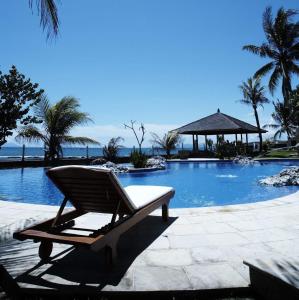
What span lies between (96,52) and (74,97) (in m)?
5.99

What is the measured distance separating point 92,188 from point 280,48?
75.6ft

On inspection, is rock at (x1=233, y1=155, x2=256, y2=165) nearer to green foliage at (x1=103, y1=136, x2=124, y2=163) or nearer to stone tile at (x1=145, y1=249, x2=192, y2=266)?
green foliage at (x1=103, y1=136, x2=124, y2=163)

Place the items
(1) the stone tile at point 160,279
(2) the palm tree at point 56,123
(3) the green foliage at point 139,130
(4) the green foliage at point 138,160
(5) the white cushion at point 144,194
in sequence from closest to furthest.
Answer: (1) the stone tile at point 160,279
(5) the white cushion at point 144,194
(4) the green foliage at point 138,160
(2) the palm tree at point 56,123
(3) the green foliage at point 139,130

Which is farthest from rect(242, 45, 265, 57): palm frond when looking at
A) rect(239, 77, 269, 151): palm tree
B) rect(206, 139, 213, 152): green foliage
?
rect(206, 139, 213, 152): green foliage

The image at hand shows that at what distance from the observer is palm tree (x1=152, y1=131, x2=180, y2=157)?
24500 millimetres

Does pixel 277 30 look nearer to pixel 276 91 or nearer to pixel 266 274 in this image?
pixel 276 91

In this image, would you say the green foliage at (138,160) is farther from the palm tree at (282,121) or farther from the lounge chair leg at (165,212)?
the palm tree at (282,121)

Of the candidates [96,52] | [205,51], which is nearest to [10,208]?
[96,52]

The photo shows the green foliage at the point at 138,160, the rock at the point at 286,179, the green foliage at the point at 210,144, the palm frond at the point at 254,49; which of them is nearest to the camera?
the rock at the point at 286,179

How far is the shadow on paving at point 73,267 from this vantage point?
8.25ft

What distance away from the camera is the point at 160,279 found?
255cm

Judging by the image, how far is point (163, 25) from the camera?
12953 millimetres

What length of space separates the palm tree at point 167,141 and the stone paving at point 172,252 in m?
19.4

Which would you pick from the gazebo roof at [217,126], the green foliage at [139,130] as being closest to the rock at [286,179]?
the green foliage at [139,130]
